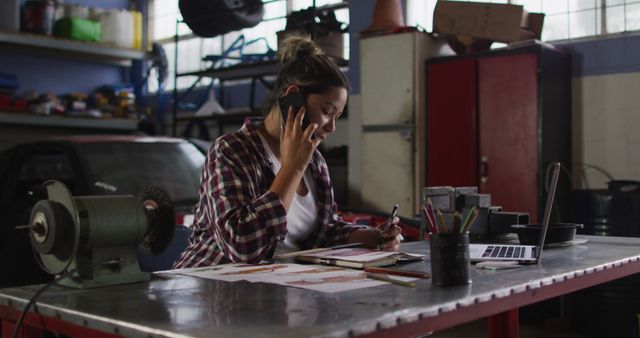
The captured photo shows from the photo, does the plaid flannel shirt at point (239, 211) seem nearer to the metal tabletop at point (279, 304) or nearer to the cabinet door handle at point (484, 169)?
the metal tabletop at point (279, 304)

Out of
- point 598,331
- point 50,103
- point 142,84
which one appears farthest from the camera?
point 142,84

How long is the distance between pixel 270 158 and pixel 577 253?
0.84 meters

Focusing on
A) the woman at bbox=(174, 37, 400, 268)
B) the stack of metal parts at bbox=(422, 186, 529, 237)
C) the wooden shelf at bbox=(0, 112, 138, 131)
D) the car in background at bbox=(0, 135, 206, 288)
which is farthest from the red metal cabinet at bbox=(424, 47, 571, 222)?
the wooden shelf at bbox=(0, 112, 138, 131)

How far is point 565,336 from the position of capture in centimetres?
349

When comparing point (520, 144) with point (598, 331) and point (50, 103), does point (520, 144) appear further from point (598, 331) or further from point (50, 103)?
point (50, 103)

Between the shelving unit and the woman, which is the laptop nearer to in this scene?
the woman

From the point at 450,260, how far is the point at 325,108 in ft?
2.31

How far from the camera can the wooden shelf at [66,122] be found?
6527 mm

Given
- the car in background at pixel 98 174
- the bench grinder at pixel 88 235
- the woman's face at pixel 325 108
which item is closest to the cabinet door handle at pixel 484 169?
the car in background at pixel 98 174

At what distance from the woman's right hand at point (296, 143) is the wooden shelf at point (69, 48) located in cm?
560

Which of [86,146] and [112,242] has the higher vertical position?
[86,146]

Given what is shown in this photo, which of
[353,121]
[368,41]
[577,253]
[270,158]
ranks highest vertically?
[368,41]

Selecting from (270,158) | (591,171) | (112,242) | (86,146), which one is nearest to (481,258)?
(270,158)

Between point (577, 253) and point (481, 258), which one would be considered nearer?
point (481, 258)
